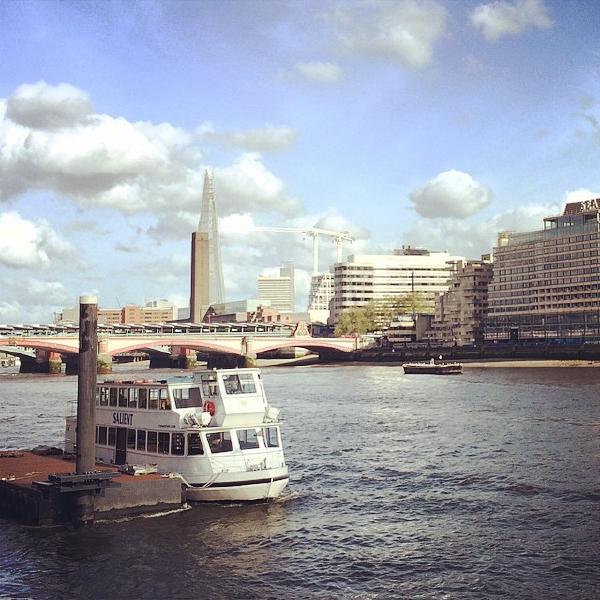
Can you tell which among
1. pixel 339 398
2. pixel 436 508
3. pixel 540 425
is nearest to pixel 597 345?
pixel 339 398

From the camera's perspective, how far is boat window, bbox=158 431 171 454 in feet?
129

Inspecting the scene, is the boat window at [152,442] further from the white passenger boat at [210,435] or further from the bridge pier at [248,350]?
the bridge pier at [248,350]

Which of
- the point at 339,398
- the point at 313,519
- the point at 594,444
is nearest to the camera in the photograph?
the point at 313,519

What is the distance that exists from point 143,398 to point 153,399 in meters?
0.86

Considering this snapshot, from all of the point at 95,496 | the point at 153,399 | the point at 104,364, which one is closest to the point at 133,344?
the point at 104,364

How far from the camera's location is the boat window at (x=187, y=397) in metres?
40.1

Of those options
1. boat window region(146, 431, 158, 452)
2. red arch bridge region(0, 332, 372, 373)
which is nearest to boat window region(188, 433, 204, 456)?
boat window region(146, 431, 158, 452)

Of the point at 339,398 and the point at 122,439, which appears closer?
the point at 122,439

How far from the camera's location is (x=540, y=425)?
66.7 m

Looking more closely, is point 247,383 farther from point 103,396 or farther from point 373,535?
point 373,535

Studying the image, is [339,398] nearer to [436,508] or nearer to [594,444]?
[594,444]

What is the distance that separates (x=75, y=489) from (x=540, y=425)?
4331cm

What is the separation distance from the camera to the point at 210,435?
3875 cm

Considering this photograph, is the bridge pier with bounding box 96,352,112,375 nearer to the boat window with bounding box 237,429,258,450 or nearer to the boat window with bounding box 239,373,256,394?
the boat window with bounding box 239,373,256,394
